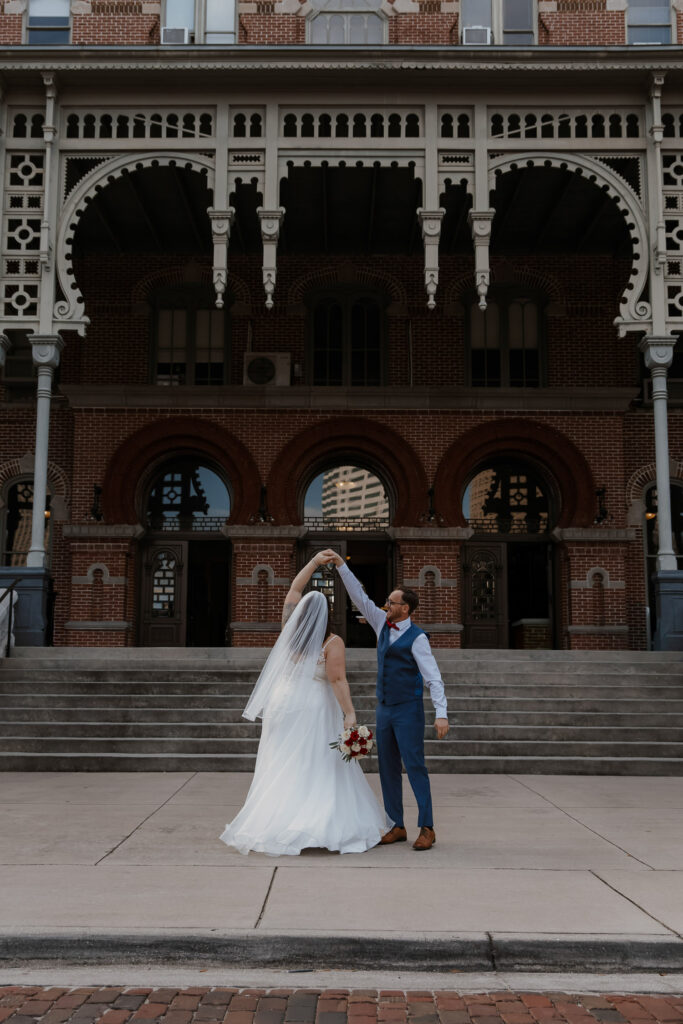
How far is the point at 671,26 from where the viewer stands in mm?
19281

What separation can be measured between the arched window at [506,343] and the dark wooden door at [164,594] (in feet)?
23.2

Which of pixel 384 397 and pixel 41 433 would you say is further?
pixel 384 397

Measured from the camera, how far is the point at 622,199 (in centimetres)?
1636

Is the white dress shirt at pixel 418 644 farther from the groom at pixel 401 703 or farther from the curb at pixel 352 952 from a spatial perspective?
the curb at pixel 352 952

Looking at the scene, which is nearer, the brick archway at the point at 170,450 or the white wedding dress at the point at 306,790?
the white wedding dress at the point at 306,790

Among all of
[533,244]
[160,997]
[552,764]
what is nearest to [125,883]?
[160,997]

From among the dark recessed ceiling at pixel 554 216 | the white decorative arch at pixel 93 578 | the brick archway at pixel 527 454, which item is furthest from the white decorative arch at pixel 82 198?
the brick archway at pixel 527 454

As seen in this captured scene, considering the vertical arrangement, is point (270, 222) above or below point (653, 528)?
above

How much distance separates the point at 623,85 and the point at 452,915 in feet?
49.5

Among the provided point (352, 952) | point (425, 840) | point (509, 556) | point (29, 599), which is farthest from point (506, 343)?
point (352, 952)

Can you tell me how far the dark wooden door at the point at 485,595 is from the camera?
2000cm

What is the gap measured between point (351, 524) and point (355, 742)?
13.6 meters

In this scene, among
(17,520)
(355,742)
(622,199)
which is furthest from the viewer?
(17,520)

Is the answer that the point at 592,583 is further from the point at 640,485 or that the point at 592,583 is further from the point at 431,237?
the point at 431,237
